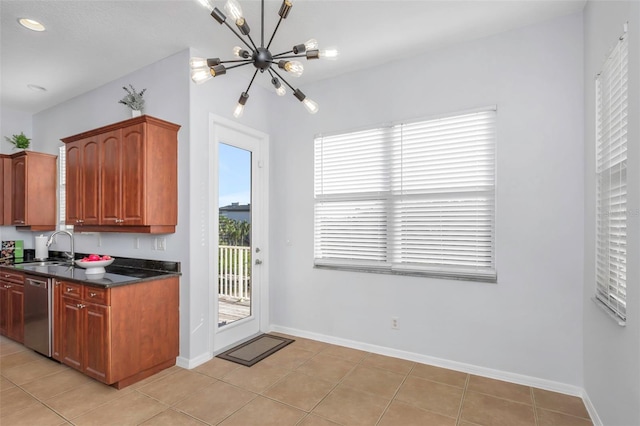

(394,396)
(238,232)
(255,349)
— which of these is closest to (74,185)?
(238,232)

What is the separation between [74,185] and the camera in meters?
3.61

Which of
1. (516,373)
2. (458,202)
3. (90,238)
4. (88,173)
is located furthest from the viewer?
(90,238)

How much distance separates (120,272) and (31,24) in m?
2.28

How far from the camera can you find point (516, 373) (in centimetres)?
279

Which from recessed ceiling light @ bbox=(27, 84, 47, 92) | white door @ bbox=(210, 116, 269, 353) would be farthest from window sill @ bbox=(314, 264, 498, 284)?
recessed ceiling light @ bbox=(27, 84, 47, 92)

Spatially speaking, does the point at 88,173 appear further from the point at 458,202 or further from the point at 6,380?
the point at 458,202

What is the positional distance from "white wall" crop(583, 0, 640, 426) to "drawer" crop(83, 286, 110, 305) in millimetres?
3444

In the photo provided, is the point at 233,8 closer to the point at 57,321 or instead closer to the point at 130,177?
the point at 130,177

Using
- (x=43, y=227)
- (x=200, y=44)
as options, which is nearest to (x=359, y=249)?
(x=200, y=44)

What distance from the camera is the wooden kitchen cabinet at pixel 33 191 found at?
14.4 ft

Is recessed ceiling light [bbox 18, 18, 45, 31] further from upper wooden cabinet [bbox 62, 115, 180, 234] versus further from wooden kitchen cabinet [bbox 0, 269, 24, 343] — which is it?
wooden kitchen cabinet [bbox 0, 269, 24, 343]

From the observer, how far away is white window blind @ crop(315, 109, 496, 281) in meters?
2.97

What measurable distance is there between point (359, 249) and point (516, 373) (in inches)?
69.3

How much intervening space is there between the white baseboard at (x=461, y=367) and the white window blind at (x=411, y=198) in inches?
31.8
